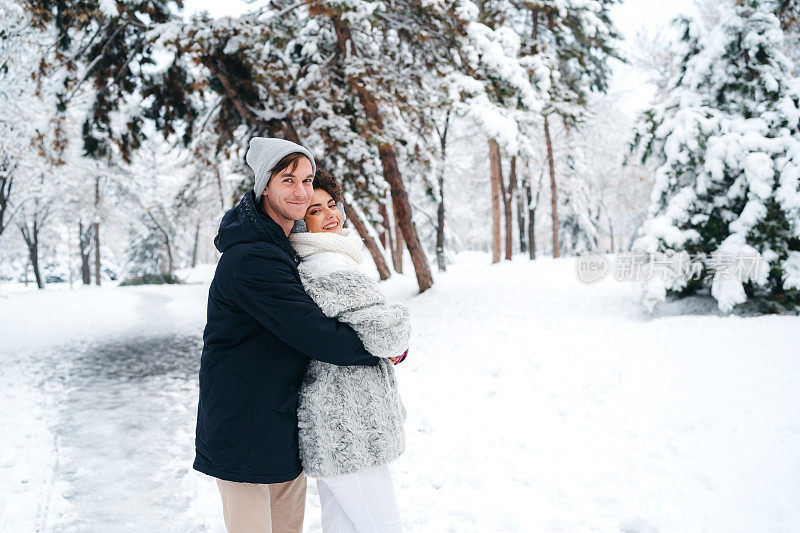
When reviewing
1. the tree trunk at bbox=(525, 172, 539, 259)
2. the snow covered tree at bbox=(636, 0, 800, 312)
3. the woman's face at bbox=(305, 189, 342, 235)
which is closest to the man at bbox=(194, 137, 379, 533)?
the woman's face at bbox=(305, 189, 342, 235)

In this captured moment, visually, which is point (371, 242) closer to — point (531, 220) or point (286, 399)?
point (531, 220)

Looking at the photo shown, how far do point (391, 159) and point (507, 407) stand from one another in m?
7.92

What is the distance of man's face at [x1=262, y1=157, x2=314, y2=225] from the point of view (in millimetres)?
1930

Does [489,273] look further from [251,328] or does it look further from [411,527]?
[251,328]

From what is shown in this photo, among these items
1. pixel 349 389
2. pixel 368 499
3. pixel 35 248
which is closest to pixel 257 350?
pixel 349 389

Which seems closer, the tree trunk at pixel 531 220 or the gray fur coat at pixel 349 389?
the gray fur coat at pixel 349 389

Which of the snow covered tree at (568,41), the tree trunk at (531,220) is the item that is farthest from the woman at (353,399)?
the tree trunk at (531,220)

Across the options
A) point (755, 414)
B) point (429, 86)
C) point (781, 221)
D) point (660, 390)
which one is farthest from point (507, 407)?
point (429, 86)

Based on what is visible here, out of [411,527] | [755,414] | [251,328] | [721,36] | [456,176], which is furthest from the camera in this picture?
[456,176]

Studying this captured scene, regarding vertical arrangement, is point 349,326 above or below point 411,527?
above

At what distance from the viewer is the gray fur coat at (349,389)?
182 cm

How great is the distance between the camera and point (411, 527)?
3.41 m

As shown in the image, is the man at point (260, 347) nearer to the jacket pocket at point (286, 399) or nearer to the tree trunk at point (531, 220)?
the jacket pocket at point (286, 399)

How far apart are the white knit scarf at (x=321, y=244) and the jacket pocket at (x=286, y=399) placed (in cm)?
51
